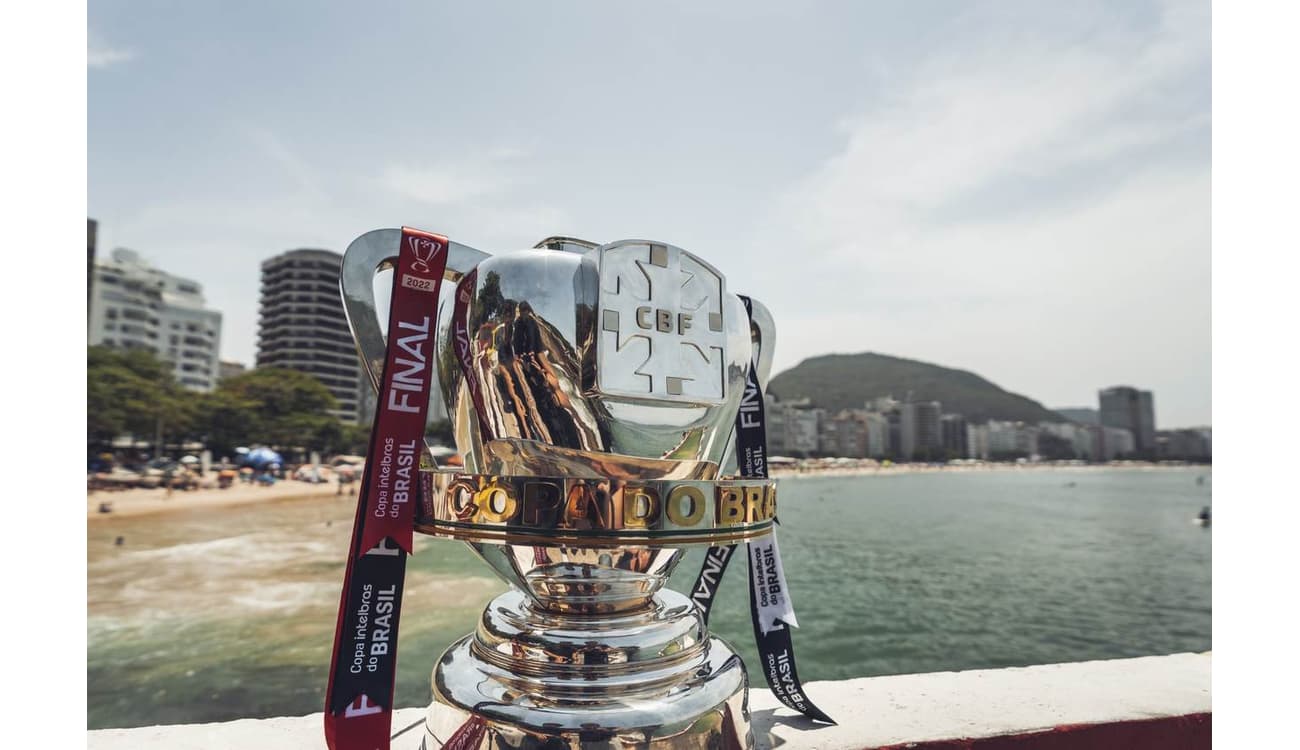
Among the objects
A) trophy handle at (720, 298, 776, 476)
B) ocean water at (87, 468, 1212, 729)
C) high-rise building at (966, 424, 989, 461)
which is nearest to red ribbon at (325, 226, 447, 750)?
trophy handle at (720, 298, 776, 476)

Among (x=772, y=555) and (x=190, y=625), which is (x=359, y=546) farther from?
(x=190, y=625)

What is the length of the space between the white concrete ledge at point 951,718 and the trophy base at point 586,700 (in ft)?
1.33

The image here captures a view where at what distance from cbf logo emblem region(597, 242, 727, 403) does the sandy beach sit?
107 ft

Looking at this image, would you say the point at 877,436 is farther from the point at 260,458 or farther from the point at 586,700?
the point at 586,700

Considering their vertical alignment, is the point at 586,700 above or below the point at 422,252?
below

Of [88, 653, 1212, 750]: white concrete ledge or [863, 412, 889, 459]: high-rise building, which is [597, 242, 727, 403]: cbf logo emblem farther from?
[863, 412, 889, 459]: high-rise building

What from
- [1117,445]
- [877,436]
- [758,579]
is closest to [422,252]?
[758,579]

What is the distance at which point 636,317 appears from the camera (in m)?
1.15

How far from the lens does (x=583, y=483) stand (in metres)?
1.04

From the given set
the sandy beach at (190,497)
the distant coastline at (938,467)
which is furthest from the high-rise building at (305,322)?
the distant coastline at (938,467)

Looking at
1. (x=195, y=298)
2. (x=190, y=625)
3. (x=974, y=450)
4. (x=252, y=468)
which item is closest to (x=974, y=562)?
(x=190, y=625)

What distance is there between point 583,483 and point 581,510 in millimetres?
38

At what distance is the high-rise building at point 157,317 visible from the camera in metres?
60.8

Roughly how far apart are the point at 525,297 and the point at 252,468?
A: 51.4 m
